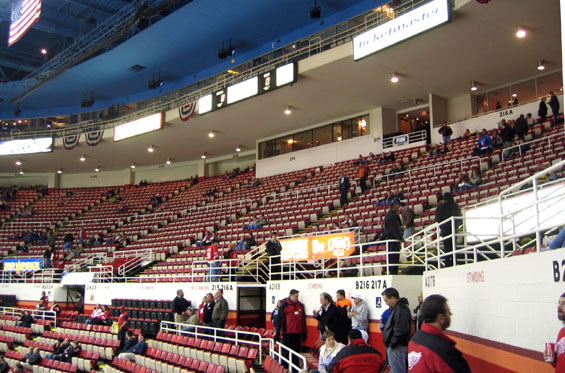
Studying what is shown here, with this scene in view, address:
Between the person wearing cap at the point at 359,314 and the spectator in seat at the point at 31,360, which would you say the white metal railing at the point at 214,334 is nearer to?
the person wearing cap at the point at 359,314

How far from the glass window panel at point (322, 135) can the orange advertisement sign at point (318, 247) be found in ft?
40.7

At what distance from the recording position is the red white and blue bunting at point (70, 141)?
29.0 metres

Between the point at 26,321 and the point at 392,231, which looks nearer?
the point at 392,231

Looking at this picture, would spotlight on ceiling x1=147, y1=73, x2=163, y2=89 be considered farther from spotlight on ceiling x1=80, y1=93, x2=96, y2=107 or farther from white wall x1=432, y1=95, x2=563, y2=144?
white wall x1=432, y1=95, x2=563, y2=144

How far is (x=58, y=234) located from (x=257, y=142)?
1194cm

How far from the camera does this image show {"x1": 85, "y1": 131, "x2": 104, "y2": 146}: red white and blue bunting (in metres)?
28.0

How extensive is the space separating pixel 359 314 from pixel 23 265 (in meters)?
Result: 19.8

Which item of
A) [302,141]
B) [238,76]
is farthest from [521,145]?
[238,76]

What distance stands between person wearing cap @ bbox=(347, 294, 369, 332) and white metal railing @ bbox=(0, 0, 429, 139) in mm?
10315

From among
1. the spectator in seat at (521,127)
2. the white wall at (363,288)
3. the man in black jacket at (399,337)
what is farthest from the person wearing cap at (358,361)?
the spectator in seat at (521,127)

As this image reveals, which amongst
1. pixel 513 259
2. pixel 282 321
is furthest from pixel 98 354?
pixel 513 259

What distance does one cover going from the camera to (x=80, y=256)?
25.8 metres

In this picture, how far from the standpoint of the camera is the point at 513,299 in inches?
172

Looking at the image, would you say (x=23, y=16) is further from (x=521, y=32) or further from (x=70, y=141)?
(x=521, y=32)
